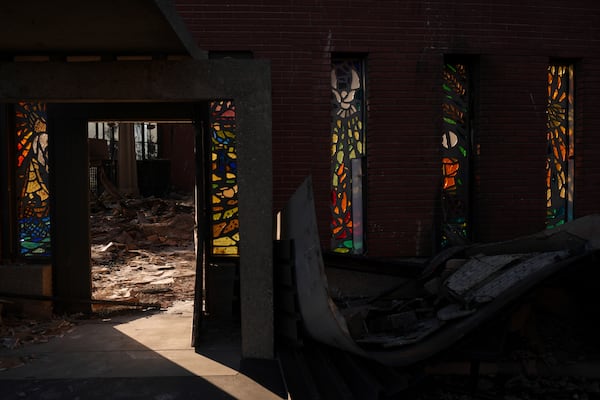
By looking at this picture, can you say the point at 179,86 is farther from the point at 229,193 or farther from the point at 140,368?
the point at 140,368

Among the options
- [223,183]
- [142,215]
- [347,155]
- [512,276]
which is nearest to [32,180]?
[223,183]

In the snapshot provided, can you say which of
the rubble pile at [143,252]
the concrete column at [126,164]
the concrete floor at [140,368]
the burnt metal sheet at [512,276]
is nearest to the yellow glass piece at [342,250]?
the concrete floor at [140,368]

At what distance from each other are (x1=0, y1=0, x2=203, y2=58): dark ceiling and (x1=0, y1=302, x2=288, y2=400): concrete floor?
2873mm

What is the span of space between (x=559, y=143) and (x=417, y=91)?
2449 mm

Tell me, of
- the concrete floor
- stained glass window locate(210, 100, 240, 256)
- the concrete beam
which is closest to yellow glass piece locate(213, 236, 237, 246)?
stained glass window locate(210, 100, 240, 256)

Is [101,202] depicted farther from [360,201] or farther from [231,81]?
[231,81]

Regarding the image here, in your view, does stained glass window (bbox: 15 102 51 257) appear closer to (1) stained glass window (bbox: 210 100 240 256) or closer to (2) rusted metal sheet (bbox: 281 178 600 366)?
(1) stained glass window (bbox: 210 100 240 256)

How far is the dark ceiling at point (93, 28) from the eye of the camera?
342cm

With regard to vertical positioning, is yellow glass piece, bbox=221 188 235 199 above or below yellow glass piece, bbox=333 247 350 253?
above

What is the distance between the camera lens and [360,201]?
706cm

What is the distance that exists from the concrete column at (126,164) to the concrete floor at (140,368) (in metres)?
17.8

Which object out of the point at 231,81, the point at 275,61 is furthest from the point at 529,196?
the point at 231,81

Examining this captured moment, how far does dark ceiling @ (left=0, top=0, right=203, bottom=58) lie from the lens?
342cm

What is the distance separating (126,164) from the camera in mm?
22625
